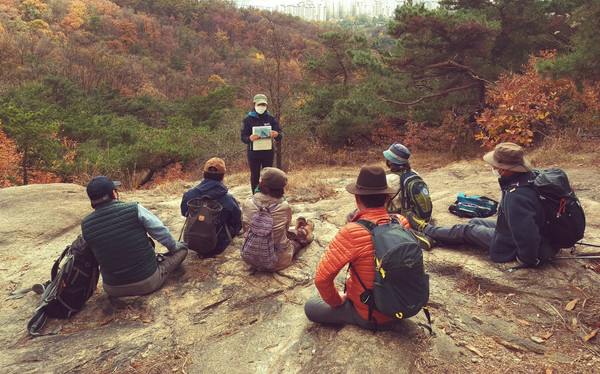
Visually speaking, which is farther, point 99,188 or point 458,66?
point 458,66

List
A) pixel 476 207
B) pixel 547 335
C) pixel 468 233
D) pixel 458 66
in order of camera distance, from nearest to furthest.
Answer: pixel 547 335, pixel 468 233, pixel 476 207, pixel 458 66

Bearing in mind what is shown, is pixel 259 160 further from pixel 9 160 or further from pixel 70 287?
pixel 9 160

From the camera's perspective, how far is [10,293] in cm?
369

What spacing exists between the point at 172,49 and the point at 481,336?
60.5 metres

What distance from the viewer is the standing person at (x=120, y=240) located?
308 centimetres

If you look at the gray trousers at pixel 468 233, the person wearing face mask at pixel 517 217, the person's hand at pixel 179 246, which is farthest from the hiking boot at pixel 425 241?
the person's hand at pixel 179 246

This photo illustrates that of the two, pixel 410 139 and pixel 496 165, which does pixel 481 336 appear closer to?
pixel 496 165

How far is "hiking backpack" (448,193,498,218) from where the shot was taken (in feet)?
15.7

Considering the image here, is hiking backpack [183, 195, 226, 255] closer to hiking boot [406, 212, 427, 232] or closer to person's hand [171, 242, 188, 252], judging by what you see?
person's hand [171, 242, 188, 252]

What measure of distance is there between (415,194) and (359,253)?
212 centimetres

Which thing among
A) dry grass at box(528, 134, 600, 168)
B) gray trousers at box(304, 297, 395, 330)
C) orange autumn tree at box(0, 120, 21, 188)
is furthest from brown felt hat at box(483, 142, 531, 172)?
orange autumn tree at box(0, 120, 21, 188)

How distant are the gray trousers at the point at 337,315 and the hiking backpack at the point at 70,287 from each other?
205cm

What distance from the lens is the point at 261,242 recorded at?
3.49 metres

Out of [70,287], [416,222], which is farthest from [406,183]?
[70,287]
